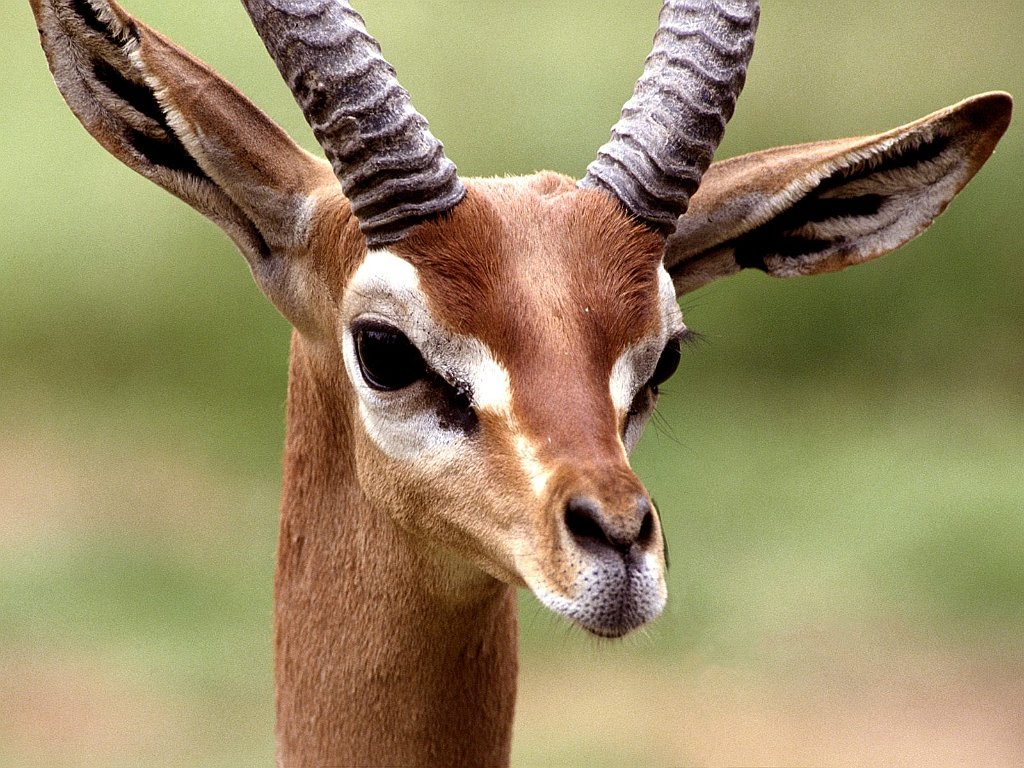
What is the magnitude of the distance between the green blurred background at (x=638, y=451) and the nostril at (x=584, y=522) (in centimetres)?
643

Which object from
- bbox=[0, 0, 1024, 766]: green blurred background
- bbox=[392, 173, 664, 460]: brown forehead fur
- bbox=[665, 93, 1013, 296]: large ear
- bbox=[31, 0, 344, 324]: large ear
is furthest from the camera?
bbox=[0, 0, 1024, 766]: green blurred background

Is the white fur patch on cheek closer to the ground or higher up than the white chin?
higher up

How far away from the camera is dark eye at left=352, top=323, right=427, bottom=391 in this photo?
15.0 feet

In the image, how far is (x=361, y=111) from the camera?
4.57 meters

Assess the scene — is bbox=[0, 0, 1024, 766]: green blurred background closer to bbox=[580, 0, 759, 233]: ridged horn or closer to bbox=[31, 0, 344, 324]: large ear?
bbox=[31, 0, 344, 324]: large ear

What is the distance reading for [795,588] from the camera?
1210 cm

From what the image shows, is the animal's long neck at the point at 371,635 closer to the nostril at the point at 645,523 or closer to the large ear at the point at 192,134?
the large ear at the point at 192,134

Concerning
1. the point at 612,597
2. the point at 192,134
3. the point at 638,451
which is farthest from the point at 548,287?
the point at 638,451

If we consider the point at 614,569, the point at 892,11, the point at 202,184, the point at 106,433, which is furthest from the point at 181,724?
the point at 892,11

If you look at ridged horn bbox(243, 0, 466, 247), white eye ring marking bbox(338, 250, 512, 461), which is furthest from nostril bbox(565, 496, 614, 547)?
ridged horn bbox(243, 0, 466, 247)

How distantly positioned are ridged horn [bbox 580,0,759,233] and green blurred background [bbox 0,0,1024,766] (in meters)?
6.11

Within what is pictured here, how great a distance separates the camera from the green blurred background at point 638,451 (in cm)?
1088

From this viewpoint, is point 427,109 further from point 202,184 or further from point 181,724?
point 202,184

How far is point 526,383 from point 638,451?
9476 mm
